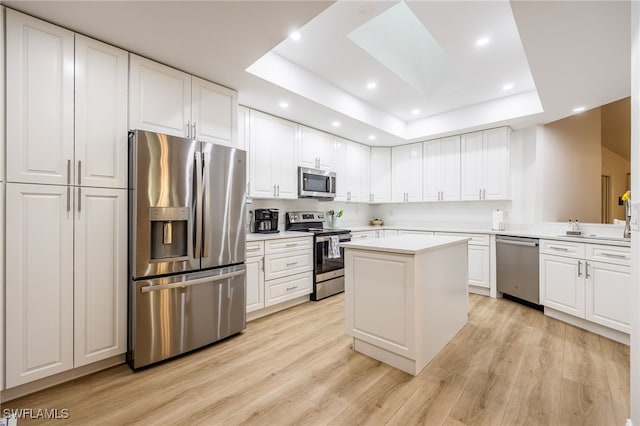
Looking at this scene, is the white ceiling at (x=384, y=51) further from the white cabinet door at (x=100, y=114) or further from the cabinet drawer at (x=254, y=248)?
the cabinet drawer at (x=254, y=248)

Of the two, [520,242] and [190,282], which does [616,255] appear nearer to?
[520,242]

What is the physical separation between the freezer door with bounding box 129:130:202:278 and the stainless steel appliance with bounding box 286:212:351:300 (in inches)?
66.7

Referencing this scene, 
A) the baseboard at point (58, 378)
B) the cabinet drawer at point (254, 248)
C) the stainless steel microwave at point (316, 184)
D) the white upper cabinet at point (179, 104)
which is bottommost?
the baseboard at point (58, 378)

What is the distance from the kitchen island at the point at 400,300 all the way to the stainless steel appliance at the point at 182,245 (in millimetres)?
1126

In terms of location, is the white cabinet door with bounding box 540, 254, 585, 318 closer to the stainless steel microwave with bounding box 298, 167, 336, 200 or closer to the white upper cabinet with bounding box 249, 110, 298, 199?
the stainless steel microwave with bounding box 298, 167, 336, 200

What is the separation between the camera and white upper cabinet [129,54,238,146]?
2.26 m

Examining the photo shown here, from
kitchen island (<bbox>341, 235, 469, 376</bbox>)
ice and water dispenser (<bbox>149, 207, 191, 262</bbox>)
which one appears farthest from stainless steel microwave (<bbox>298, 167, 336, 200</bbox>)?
ice and water dispenser (<bbox>149, 207, 191, 262</bbox>)

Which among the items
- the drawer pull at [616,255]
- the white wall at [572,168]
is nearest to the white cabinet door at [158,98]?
the drawer pull at [616,255]

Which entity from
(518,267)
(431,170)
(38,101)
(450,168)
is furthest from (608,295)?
(38,101)

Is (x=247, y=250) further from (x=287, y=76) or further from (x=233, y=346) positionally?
(x=287, y=76)

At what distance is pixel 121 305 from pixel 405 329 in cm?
217

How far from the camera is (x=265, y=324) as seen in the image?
2.99 meters

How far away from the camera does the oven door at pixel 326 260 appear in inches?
147

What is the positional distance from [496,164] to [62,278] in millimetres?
5061
